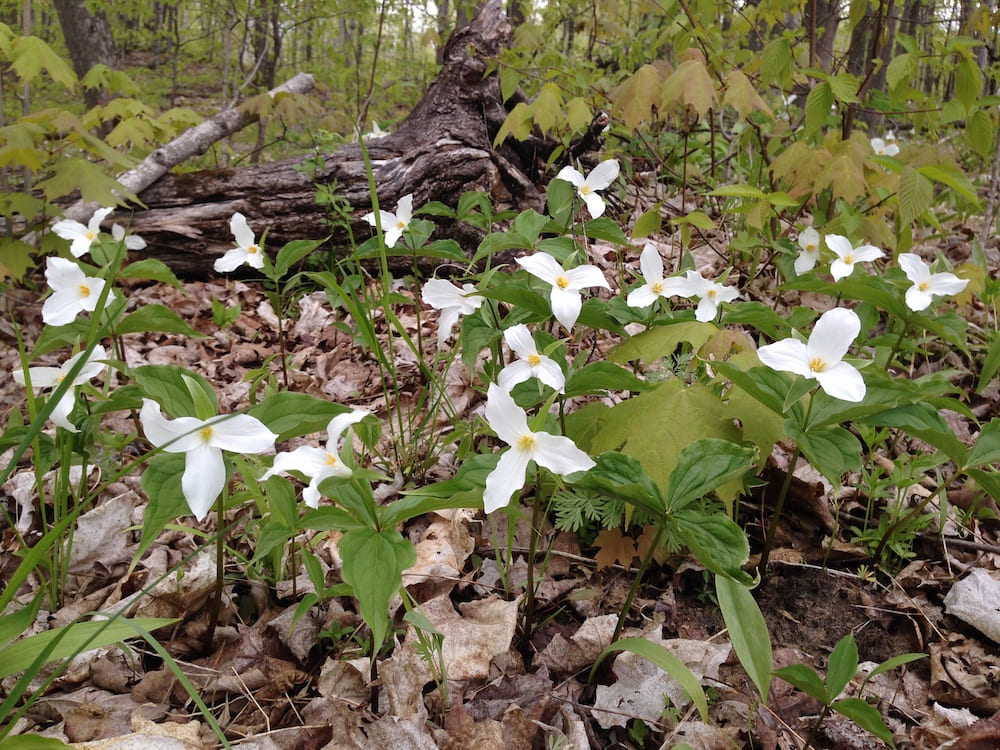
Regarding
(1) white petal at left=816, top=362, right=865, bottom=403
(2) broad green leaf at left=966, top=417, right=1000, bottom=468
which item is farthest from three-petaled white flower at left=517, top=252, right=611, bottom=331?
(2) broad green leaf at left=966, top=417, right=1000, bottom=468

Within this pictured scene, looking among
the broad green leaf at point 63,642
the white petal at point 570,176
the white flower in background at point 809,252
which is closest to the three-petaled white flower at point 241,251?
the white petal at point 570,176

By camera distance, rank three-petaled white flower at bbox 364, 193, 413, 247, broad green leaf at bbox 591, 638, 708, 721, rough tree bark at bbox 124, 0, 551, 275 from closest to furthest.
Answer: broad green leaf at bbox 591, 638, 708, 721, three-petaled white flower at bbox 364, 193, 413, 247, rough tree bark at bbox 124, 0, 551, 275

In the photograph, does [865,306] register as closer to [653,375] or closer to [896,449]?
[896,449]

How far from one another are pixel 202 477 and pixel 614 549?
100 cm

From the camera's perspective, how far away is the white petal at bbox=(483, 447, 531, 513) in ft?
3.35

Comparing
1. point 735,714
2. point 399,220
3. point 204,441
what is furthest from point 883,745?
point 399,220

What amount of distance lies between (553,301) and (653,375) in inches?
17.6

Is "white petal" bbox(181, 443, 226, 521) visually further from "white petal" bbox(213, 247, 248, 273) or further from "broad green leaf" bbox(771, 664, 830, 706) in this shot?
"white petal" bbox(213, 247, 248, 273)

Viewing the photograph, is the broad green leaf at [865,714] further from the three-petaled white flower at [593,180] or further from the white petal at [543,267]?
the three-petaled white flower at [593,180]

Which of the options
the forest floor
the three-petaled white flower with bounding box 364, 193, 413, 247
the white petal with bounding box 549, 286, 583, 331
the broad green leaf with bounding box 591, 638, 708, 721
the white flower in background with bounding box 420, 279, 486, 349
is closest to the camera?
the broad green leaf with bounding box 591, 638, 708, 721

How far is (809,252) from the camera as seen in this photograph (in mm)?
2301

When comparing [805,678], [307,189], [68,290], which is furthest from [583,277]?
[307,189]

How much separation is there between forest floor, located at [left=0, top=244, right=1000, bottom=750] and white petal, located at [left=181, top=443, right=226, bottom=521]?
0.42 m

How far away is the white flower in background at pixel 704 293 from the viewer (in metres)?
1.65
